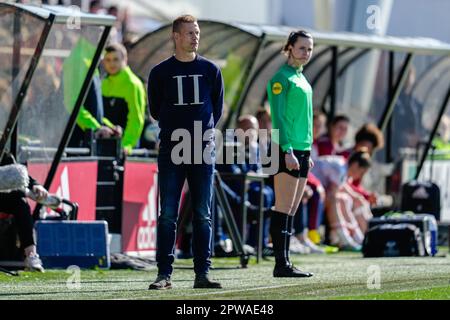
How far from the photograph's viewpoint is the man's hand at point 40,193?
50.6 ft

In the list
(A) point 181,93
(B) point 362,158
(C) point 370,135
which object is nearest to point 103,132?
(A) point 181,93

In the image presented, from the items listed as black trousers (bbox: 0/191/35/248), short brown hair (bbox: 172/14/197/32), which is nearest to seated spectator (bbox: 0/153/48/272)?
black trousers (bbox: 0/191/35/248)

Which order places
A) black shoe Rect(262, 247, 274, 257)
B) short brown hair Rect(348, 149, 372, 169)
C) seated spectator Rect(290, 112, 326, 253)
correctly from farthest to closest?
short brown hair Rect(348, 149, 372, 169) < seated spectator Rect(290, 112, 326, 253) < black shoe Rect(262, 247, 274, 257)

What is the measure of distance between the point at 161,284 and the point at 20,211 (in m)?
3.03

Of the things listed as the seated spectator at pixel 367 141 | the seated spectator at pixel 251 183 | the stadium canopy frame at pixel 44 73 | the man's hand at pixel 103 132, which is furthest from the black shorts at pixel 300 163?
the seated spectator at pixel 367 141

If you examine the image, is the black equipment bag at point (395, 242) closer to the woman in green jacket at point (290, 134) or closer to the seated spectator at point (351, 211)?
the seated spectator at point (351, 211)

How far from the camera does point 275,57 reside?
72.4 ft

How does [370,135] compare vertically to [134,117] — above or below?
below

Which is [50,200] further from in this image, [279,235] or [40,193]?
[279,235]

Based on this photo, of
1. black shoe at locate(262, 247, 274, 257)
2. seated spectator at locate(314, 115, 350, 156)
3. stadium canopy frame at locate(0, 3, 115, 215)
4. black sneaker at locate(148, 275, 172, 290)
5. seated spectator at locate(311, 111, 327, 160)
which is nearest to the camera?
black sneaker at locate(148, 275, 172, 290)

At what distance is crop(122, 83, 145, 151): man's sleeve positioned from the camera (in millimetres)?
18203

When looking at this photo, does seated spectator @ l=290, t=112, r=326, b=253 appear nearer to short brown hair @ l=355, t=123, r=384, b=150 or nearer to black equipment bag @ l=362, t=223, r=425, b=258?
short brown hair @ l=355, t=123, r=384, b=150

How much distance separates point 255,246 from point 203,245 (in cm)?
510

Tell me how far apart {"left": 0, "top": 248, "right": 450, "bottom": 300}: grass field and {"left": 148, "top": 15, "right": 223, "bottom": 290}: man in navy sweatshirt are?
→ 0.40 meters
